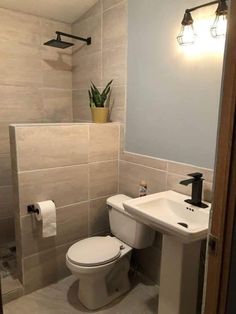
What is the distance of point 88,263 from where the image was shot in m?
1.68

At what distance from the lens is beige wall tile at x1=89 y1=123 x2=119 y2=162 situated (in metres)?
2.12

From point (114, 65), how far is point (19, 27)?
101 cm

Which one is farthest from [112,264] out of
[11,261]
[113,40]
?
[113,40]

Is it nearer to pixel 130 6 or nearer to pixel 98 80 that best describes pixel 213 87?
pixel 130 6

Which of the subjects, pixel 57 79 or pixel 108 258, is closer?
pixel 108 258

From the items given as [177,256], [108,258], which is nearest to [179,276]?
[177,256]

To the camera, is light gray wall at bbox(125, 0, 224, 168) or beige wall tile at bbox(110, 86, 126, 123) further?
beige wall tile at bbox(110, 86, 126, 123)

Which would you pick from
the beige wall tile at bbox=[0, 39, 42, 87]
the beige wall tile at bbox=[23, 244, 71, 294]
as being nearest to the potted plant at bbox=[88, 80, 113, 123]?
the beige wall tile at bbox=[0, 39, 42, 87]

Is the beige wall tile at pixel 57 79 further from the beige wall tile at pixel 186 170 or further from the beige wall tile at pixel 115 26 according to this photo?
the beige wall tile at pixel 186 170

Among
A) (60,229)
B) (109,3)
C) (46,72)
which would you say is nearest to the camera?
(60,229)

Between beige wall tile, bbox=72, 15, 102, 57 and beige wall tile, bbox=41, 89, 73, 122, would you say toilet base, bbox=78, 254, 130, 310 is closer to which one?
beige wall tile, bbox=41, 89, 73, 122

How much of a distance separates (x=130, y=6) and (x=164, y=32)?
0.44 meters

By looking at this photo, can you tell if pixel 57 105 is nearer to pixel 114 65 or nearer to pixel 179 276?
pixel 114 65

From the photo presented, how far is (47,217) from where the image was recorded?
1.84 m
